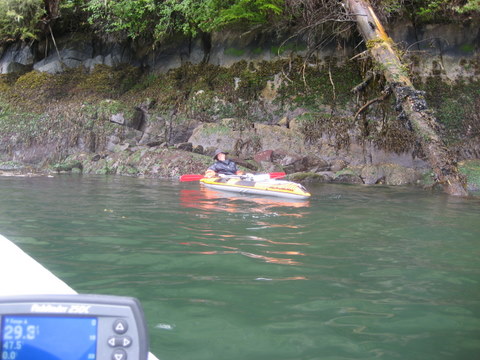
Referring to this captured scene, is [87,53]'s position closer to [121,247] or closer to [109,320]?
[121,247]

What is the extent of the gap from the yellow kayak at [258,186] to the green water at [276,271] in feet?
4.38

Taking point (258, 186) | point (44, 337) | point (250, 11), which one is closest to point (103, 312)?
point (44, 337)

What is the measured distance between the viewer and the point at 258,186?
10.4 meters

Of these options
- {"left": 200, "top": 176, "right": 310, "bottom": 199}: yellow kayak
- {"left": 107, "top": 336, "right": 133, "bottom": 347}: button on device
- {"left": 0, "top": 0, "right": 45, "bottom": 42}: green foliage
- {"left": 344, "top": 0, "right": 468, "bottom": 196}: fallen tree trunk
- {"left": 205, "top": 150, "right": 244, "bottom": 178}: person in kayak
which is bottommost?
{"left": 200, "top": 176, "right": 310, "bottom": 199}: yellow kayak

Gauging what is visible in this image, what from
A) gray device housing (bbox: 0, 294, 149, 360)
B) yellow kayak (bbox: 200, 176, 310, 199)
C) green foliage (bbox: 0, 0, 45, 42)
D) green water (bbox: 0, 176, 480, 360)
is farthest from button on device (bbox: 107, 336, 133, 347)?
green foliage (bbox: 0, 0, 45, 42)

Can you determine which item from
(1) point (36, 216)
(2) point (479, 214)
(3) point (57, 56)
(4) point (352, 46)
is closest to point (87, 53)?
(3) point (57, 56)

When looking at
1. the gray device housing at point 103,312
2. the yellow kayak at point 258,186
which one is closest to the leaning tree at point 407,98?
the yellow kayak at point 258,186

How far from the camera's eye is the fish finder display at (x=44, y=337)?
1.18 metres

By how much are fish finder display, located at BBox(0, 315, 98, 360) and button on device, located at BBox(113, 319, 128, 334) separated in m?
0.05

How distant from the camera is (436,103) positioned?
55.2 feet

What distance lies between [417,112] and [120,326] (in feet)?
34.3

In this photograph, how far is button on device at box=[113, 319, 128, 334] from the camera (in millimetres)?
1199

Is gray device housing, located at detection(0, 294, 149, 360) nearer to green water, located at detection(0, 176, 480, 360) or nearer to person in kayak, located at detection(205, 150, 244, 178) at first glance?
green water, located at detection(0, 176, 480, 360)

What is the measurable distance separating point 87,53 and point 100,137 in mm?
6961
